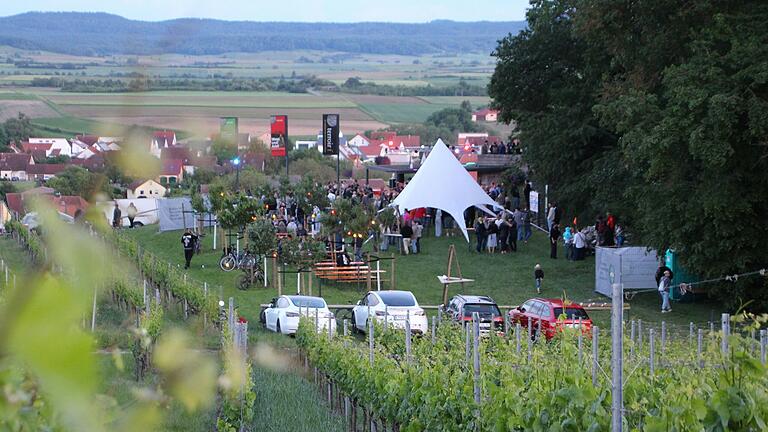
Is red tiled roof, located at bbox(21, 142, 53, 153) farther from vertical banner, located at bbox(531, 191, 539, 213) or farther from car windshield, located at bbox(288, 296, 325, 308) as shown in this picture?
vertical banner, located at bbox(531, 191, 539, 213)

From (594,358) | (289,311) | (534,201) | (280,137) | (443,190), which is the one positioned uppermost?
(280,137)

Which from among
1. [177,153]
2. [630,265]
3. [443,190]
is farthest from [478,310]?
[177,153]

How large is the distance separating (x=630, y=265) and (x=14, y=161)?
26556 millimetres

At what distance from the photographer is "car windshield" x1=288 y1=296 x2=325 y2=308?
2333cm

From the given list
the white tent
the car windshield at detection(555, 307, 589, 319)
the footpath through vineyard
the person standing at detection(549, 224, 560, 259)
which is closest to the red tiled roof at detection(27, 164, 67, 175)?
the footpath through vineyard

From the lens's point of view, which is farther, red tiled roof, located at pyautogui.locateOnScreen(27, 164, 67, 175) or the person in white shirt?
the person in white shirt

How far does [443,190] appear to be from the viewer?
36000mm

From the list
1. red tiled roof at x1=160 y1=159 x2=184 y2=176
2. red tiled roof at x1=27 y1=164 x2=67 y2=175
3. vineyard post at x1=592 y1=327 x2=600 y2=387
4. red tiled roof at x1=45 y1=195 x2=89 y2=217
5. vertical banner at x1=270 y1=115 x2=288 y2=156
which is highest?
red tiled roof at x1=160 y1=159 x2=184 y2=176

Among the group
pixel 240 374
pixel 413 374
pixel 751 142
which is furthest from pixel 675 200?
pixel 240 374

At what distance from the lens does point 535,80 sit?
38.8m

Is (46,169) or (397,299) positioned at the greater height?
(46,169)

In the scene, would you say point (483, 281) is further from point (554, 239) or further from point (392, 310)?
point (392, 310)

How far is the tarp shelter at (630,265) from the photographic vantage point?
27.3 meters

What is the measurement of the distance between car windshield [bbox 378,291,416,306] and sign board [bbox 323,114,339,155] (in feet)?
64.6
